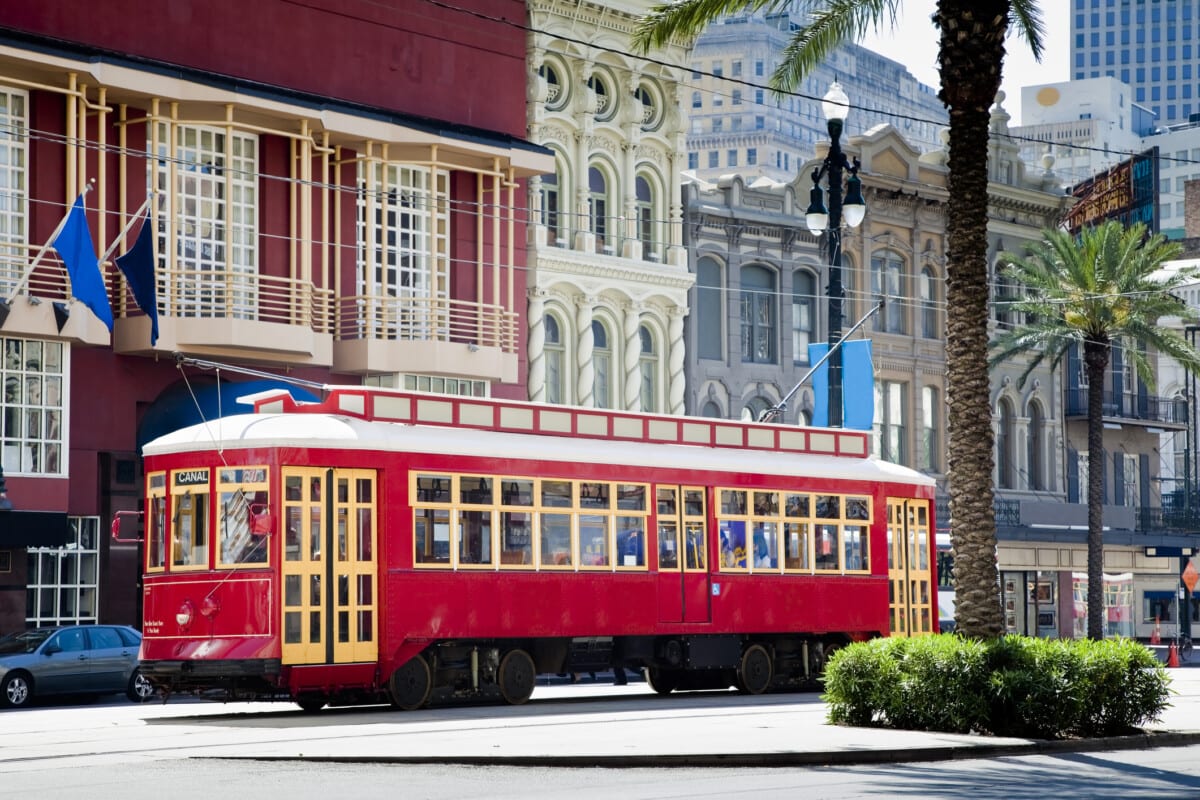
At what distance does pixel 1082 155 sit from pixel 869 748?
131 metres

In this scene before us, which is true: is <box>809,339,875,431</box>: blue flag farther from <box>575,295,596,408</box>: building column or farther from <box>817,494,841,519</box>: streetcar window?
<box>575,295,596,408</box>: building column

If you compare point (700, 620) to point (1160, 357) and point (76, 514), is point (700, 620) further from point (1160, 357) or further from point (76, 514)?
point (1160, 357)

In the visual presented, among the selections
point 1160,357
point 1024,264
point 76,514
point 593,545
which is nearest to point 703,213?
point 1024,264

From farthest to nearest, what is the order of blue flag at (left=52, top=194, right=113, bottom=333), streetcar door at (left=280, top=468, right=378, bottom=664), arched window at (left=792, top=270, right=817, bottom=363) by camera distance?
arched window at (left=792, top=270, right=817, bottom=363), blue flag at (left=52, top=194, right=113, bottom=333), streetcar door at (left=280, top=468, right=378, bottom=664)

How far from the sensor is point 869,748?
1820cm

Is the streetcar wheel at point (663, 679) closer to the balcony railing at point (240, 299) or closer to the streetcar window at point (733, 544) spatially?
the streetcar window at point (733, 544)

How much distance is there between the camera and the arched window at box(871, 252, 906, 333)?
55.2 meters

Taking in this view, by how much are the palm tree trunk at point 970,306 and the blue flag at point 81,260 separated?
15.1 meters

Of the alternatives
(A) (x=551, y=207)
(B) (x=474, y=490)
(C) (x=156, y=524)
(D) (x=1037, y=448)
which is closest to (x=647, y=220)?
(A) (x=551, y=207)

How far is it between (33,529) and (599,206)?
58.7 feet

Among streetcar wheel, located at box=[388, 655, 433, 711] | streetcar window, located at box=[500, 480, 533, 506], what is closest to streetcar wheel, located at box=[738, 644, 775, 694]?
streetcar window, located at box=[500, 480, 533, 506]

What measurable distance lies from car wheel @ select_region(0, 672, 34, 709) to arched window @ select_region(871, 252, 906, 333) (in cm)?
3049

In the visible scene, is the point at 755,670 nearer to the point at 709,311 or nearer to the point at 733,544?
the point at 733,544

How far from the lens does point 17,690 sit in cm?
2928
